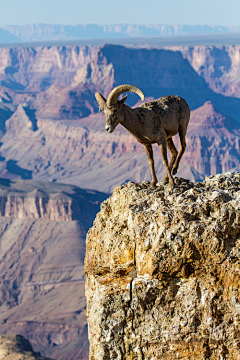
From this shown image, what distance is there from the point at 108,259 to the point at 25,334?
116m

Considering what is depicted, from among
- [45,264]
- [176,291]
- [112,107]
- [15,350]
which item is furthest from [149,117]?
[45,264]

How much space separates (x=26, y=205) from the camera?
182 metres

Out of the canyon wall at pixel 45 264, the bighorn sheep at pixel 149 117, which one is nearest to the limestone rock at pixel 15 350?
the canyon wall at pixel 45 264

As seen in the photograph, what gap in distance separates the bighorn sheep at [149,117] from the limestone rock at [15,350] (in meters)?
52.2

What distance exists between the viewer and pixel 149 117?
64.6 feet

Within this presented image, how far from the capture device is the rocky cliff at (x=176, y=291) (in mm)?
15086

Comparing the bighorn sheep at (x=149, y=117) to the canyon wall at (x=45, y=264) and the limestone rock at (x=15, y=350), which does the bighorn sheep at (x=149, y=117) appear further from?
the canyon wall at (x=45, y=264)

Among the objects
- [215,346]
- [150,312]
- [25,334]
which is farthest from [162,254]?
[25,334]

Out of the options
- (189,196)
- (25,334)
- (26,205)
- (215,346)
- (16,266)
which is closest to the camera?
(215,346)

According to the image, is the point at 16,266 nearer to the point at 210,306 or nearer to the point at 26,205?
the point at 26,205

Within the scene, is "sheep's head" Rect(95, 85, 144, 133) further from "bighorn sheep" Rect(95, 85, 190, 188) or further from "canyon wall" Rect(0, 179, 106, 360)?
"canyon wall" Rect(0, 179, 106, 360)

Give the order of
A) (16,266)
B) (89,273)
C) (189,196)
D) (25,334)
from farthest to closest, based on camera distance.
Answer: (16,266) → (25,334) → (89,273) → (189,196)

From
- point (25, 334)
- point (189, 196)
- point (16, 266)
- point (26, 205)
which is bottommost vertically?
point (25, 334)

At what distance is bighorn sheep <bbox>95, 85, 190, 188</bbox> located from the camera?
18406mm
